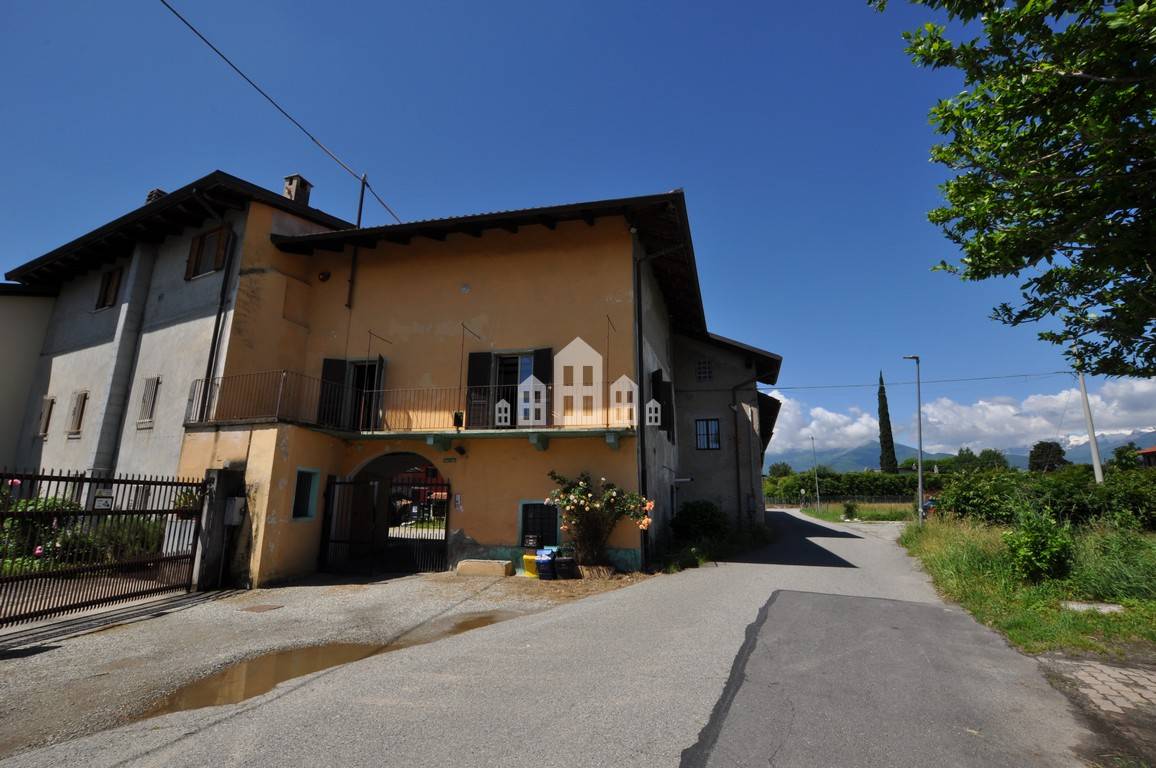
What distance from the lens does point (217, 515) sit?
10125 mm

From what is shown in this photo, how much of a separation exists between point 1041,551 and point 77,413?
2304 centimetres

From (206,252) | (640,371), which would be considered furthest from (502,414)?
(206,252)

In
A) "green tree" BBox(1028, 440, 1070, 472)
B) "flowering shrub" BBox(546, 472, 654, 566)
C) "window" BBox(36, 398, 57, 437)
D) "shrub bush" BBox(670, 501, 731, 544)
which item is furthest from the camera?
"green tree" BBox(1028, 440, 1070, 472)

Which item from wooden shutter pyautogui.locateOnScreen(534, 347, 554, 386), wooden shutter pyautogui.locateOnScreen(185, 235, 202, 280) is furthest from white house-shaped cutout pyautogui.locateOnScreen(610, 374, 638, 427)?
wooden shutter pyautogui.locateOnScreen(185, 235, 202, 280)

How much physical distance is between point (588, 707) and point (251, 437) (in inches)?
373

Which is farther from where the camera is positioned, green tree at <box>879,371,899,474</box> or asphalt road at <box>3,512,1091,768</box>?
green tree at <box>879,371,899,474</box>

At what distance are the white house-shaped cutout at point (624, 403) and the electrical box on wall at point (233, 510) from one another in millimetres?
7578

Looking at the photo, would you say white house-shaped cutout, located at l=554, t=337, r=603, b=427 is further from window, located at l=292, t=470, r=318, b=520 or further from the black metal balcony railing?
window, located at l=292, t=470, r=318, b=520

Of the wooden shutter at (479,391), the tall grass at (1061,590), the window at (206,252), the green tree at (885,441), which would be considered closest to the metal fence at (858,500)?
the green tree at (885,441)

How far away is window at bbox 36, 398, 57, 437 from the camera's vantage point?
16.3 meters

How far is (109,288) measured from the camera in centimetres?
1631

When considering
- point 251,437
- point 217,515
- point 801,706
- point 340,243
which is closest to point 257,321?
point 340,243

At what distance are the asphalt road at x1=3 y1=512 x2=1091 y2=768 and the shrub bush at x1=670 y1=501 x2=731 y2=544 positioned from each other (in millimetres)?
7748

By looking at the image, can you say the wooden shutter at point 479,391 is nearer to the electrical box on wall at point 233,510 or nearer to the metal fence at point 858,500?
the electrical box on wall at point 233,510
